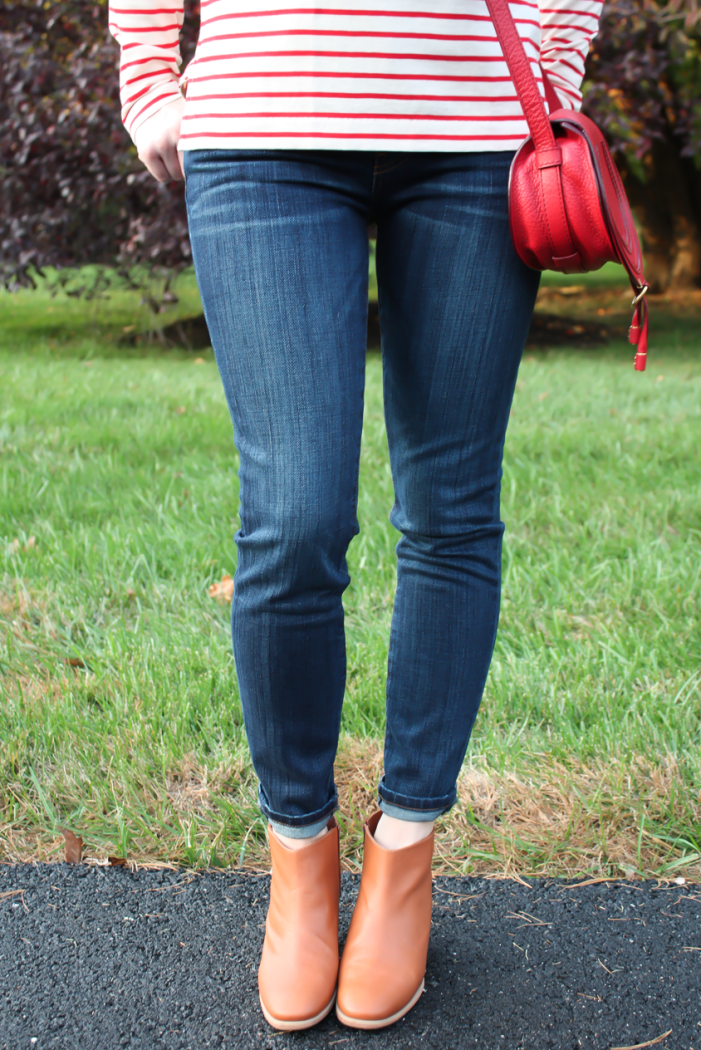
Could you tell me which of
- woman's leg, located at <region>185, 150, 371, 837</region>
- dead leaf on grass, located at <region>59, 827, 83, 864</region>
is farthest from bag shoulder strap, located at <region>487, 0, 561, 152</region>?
dead leaf on grass, located at <region>59, 827, 83, 864</region>

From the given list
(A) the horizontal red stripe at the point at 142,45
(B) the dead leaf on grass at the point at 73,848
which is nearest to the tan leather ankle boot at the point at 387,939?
(B) the dead leaf on grass at the point at 73,848

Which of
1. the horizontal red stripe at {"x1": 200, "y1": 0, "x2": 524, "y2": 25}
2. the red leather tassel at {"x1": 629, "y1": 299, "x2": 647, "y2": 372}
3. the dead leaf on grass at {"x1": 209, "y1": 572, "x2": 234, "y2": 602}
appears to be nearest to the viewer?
the horizontal red stripe at {"x1": 200, "y1": 0, "x2": 524, "y2": 25}

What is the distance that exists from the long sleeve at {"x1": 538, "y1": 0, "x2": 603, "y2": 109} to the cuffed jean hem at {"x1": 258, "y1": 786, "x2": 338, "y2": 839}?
3.64ft

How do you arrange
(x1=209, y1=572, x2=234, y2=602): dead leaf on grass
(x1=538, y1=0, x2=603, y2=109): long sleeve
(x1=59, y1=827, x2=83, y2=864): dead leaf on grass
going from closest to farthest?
(x1=538, y1=0, x2=603, y2=109): long sleeve, (x1=59, y1=827, x2=83, y2=864): dead leaf on grass, (x1=209, y1=572, x2=234, y2=602): dead leaf on grass

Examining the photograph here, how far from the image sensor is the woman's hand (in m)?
1.26

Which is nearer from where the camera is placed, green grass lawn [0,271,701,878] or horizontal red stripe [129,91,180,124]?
horizontal red stripe [129,91,180,124]

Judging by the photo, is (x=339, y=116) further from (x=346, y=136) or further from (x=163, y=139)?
(x=163, y=139)

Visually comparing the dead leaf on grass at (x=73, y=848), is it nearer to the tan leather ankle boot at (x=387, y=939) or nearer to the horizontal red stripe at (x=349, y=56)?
the tan leather ankle boot at (x=387, y=939)

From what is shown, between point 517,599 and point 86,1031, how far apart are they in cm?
161

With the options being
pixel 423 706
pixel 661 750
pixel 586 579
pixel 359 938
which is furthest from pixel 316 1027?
pixel 586 579

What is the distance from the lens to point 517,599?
252 centimetres

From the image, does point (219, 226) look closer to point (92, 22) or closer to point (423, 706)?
point (423, 706)

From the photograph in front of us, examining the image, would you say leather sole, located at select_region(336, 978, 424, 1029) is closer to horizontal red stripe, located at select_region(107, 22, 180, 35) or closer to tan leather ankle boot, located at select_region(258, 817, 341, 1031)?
tan leather ankle boot, located at select_region(258, 817, 341, 1031)

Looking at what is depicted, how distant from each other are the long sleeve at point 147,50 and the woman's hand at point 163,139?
0.05 feet
